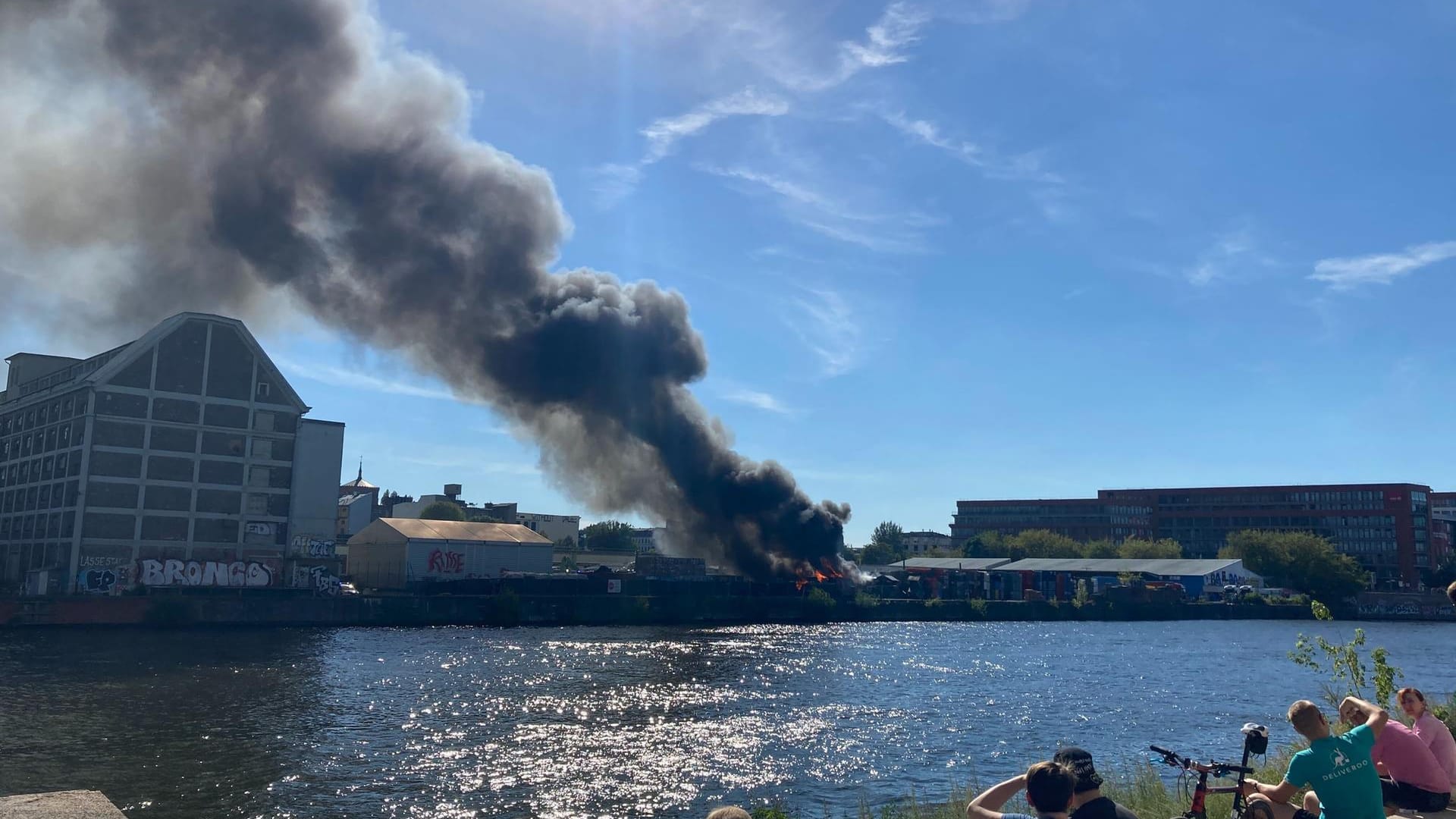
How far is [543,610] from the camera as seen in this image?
334ft

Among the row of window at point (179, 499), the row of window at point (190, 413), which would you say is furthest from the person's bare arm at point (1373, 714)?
the row of window at point (190, 413)

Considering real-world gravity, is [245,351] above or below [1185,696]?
above

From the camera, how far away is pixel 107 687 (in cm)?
4303

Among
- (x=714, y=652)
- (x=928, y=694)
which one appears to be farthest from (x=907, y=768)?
(x=714, y=652)

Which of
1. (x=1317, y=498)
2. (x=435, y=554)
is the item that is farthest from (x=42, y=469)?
(x=1317, y=498)

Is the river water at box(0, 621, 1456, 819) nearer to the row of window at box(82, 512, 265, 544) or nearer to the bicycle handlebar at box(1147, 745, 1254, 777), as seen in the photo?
the row of window at box(82, 512, 265, 544)

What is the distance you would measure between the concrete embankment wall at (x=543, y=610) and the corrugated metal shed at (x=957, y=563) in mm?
32807

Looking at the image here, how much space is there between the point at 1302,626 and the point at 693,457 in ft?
262

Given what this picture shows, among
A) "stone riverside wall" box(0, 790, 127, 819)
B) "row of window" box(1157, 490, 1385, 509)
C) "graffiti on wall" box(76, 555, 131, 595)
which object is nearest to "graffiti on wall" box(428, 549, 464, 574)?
"graffiti on wall" box(76, 555, 131, 595)

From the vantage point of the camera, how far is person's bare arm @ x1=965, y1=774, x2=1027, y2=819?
840 cm

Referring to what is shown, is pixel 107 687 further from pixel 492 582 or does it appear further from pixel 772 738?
pixel 492 582

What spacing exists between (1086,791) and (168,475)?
9759 cm

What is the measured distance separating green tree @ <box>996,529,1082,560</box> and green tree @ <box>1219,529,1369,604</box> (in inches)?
1164

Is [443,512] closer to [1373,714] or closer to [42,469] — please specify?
[42,469]
